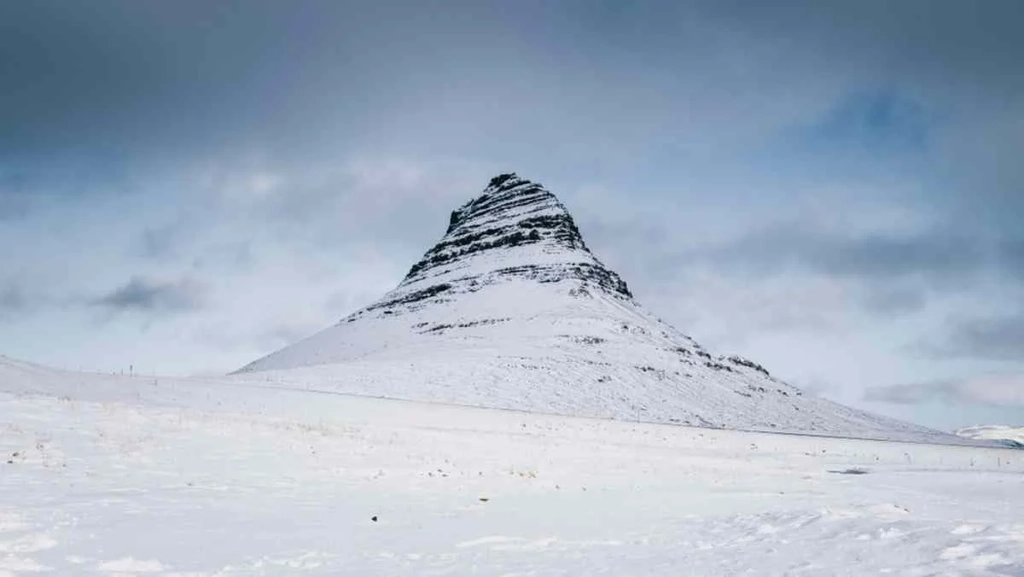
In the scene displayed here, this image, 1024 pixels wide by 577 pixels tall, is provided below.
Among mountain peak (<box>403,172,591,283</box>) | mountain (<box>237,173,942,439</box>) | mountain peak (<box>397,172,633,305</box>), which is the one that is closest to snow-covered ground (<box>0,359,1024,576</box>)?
mountain (<box>237,173,942,439</box>)

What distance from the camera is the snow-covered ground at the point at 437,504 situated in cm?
900

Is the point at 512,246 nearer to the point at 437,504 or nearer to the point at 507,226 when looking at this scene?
the point at 507,226

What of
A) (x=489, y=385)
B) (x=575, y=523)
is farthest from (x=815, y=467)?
(x=489, y=385)

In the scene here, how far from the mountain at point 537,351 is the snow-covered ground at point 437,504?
28689 millimetres

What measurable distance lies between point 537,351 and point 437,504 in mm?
66576

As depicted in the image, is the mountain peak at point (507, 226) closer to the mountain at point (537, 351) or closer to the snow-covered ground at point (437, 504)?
the mountain at point (537, 351)

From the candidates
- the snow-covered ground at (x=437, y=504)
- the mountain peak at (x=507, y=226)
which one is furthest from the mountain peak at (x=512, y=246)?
the snow-covered ground at (x=437, y=504)

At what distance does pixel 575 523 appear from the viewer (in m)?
12.6

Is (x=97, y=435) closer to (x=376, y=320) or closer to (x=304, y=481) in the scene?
(x=304, y=481)

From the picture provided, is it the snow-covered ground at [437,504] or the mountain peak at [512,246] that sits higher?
the mountain peak at [512,246]

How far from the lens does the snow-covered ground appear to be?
9.00 metres

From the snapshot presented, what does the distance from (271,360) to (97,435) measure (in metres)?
112

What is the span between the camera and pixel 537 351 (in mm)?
81000

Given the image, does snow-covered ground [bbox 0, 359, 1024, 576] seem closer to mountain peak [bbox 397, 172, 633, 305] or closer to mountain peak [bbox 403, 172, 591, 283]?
mountain peak [bbox 397, 172, 633, 305]
